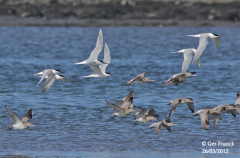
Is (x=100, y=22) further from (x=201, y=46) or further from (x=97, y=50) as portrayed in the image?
(x=201, y=46)

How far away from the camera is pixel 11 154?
1288cm

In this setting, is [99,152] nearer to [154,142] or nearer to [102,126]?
[154,142]

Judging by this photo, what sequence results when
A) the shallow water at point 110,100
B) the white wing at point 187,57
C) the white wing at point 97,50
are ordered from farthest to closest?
the white wing at point 97,50 → the white wing at point 187,57 → the shallow water at point 110,100

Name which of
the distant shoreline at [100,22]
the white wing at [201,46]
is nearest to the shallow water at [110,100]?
the white wing at [201,46]

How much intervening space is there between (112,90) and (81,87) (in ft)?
6.04

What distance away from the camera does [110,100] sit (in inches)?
829

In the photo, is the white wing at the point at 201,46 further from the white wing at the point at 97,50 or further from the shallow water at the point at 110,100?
the white wing at the point at 97,50

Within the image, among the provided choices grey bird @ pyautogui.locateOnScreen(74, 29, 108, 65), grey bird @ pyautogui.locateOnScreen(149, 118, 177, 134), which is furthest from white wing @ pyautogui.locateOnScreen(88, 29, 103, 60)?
grey bird @ pyautogui.locateOnScreen(149, 118, 177, 134)

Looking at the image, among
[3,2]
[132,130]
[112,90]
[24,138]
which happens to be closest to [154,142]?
[132,130]

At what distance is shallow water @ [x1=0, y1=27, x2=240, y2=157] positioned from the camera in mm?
13992

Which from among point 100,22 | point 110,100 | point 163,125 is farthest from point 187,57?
point 100,22

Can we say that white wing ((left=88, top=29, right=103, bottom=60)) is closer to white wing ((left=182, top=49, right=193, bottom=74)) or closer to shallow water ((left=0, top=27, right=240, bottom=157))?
shallow water ((left=0, top=27, right=240, bottom=157))

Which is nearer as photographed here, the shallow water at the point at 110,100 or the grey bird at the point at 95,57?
the shallow water at the point at 110,100

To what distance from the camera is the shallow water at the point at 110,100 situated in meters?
14.0
